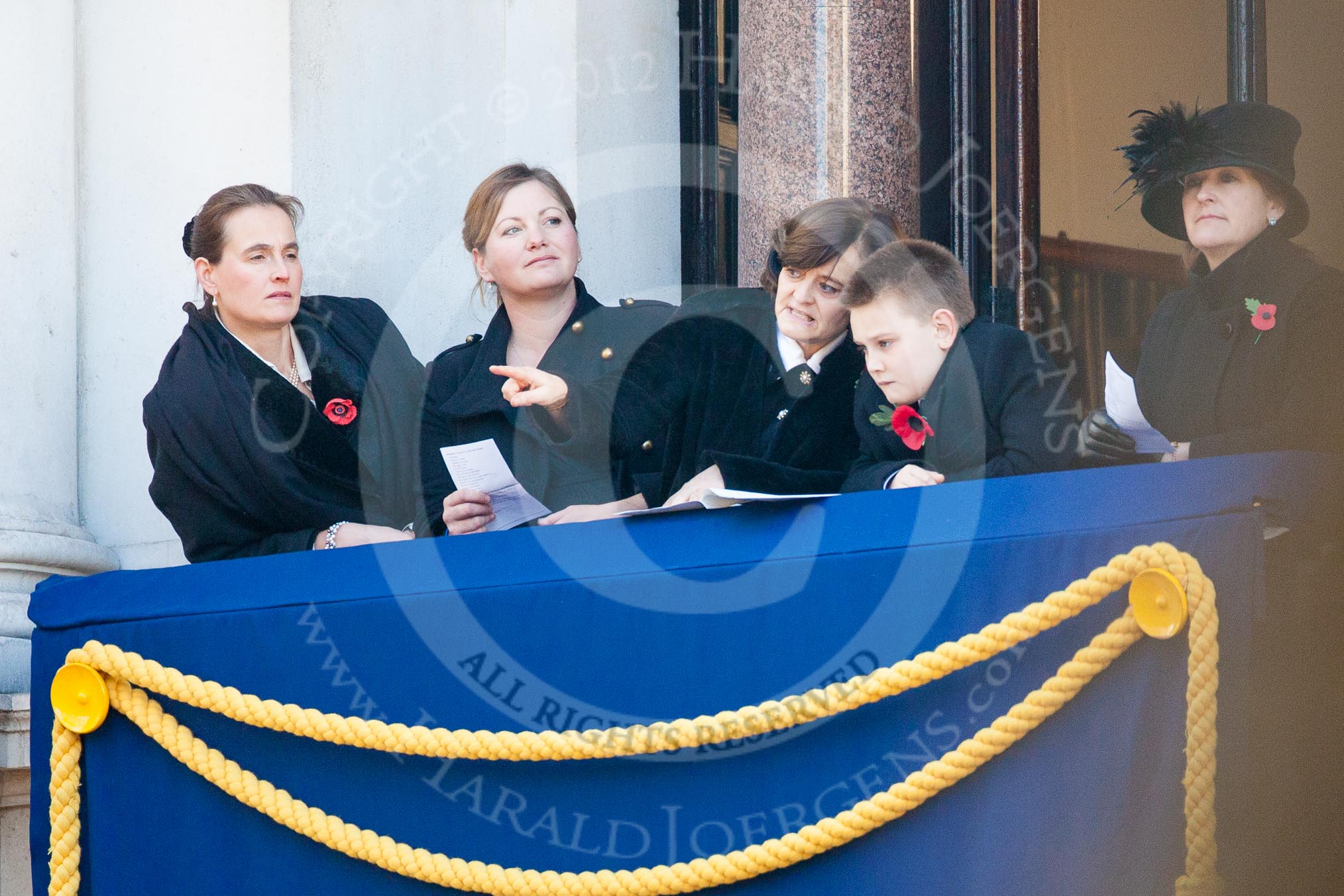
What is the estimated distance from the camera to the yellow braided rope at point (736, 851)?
6.20 feet

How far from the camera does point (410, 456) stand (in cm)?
352

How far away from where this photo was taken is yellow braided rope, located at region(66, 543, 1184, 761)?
76.7 inches

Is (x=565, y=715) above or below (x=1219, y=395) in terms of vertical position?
below

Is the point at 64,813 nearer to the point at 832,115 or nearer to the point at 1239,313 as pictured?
the point at 1239,313

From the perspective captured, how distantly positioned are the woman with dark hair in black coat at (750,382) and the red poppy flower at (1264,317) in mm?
706

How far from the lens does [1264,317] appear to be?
8.81 feet

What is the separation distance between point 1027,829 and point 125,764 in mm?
1600

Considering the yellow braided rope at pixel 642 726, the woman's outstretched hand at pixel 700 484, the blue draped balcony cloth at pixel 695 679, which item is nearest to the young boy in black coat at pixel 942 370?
the woman's outstretched hand at pixel 700 484

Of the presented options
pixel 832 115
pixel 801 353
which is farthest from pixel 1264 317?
pixel 832 115

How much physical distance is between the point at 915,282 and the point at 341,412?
1.59 meters

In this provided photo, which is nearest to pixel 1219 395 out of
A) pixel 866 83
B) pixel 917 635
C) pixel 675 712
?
pixel 917 635

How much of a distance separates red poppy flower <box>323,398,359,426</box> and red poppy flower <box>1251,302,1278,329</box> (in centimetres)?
209

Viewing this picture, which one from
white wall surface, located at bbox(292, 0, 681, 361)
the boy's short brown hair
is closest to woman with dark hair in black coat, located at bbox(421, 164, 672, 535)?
the boy's short brown hair

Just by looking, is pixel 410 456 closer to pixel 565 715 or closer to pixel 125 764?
pixel 125 764
